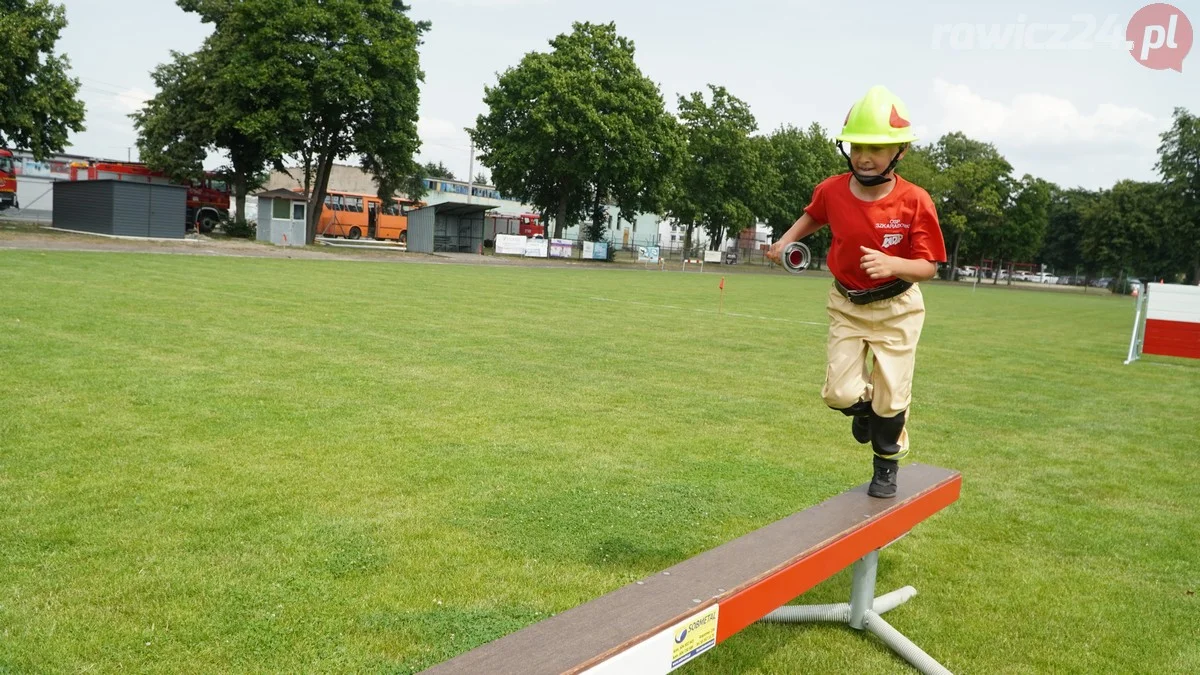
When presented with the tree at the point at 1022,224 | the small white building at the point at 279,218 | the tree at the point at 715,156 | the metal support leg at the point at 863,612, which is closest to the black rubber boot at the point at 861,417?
the metal support leg at the point at 863,612

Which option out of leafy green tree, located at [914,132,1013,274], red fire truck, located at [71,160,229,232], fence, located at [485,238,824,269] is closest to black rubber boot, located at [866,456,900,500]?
red fire truck, located at [71,160,229,232]

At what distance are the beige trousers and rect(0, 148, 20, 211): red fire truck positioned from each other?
187 ft

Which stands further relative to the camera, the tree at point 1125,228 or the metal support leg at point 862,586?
the tree at point 1125,228

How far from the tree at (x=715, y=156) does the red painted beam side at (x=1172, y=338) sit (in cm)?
5619

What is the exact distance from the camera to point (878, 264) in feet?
13.4

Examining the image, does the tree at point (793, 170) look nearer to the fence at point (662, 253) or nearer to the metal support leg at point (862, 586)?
the fence at point (662, 253)

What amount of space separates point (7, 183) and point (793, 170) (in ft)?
212

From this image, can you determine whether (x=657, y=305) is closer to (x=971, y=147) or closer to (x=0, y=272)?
(x=0, y=272)

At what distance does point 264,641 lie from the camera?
3.77 m

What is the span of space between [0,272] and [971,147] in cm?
10456

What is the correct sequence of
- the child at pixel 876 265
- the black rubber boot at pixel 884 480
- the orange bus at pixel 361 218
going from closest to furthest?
the child at pixel 876 265, the black rubber boot at pixel 884 480, the orange bus at pixel 361 218

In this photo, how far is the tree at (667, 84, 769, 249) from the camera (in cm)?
7331

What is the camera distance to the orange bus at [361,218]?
6275 cm

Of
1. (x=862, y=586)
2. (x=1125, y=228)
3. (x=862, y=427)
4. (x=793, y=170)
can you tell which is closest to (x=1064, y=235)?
(x=1125, y=228)
